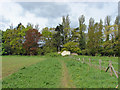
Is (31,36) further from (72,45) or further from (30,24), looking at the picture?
(72,45)

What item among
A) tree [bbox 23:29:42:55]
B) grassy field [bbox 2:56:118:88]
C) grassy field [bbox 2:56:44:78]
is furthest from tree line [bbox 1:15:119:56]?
grassy field [bbox 2:56:118:88]

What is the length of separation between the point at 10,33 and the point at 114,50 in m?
43.7

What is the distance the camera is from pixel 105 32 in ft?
117

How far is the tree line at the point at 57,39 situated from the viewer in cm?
3728

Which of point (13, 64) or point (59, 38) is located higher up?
point (59, 38)

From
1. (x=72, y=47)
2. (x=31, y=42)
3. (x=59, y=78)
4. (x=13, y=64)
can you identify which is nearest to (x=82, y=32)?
(x=72, y=47)

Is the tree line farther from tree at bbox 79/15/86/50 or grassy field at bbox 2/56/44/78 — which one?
grassy field at bbox 2/56/44/78

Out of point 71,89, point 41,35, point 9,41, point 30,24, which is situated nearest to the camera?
point 71,89

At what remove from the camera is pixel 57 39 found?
44500 mm

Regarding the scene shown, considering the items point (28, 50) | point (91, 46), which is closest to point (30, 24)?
point (28, 50)

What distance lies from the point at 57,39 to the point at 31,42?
35.7 feet

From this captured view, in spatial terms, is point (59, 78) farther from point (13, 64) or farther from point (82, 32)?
point (82, 32)

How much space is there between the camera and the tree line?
37.3 metres

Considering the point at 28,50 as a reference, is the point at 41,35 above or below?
above
